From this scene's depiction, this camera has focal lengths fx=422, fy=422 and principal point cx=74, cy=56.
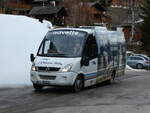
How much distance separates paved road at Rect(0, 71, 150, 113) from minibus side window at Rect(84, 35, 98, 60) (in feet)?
4.92

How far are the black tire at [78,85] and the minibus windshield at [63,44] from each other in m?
0.91

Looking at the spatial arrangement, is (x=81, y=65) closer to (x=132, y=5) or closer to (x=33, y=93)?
(x=33, y=93)

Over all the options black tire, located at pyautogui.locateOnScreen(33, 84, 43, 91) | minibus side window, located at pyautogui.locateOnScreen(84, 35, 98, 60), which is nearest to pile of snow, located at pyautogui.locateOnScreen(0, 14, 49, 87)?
black tire, located at pyautogui.locateOnScreen(33, 84, 43, 91)

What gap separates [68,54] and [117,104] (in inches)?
152

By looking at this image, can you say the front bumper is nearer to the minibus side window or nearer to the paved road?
the paved road

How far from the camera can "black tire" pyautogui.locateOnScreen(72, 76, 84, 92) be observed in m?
15.6

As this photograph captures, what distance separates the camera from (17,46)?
22969 millimetres

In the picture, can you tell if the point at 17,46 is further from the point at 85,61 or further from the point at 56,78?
the point at 56,78

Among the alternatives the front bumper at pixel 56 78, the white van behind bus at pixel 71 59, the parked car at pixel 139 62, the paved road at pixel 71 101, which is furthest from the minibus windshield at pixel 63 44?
the parked car at pixel 139 62

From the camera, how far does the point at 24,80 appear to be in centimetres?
1930

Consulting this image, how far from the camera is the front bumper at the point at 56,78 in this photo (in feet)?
49.5

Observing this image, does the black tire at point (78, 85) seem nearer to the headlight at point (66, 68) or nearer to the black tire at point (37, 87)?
the headlight at point (66, 68)

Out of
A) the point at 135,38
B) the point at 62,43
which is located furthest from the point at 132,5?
the point at 62,43

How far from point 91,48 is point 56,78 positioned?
8.18 feet
